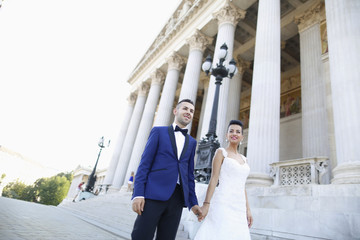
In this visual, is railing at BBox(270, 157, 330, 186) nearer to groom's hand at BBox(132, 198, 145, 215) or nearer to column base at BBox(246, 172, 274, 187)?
column base at BBox(246, 172, 274, 187)

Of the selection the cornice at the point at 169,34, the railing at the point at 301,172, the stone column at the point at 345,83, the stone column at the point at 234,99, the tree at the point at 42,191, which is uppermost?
the cornice at the point at 169,34

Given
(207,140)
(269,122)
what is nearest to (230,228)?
(207,140)

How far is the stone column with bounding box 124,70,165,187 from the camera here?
60.3ft

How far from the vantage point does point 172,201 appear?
2.04 meters

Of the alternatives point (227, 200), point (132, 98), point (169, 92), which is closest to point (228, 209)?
point (227, 200)

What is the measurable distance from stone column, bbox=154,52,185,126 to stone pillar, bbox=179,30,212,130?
2.30 meters

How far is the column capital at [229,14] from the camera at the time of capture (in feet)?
46.0

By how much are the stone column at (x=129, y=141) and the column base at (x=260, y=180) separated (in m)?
14.6

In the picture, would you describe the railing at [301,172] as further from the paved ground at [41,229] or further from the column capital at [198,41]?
the column capital at [198,41]

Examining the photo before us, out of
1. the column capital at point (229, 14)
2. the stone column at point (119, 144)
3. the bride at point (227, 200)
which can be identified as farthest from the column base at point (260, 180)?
the stone column at point (119, 144)

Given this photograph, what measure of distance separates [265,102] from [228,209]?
23.9 ft

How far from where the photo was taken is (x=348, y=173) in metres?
5.61

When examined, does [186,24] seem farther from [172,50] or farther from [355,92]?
[355,92]

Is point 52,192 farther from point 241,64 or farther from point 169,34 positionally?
point 241,64
